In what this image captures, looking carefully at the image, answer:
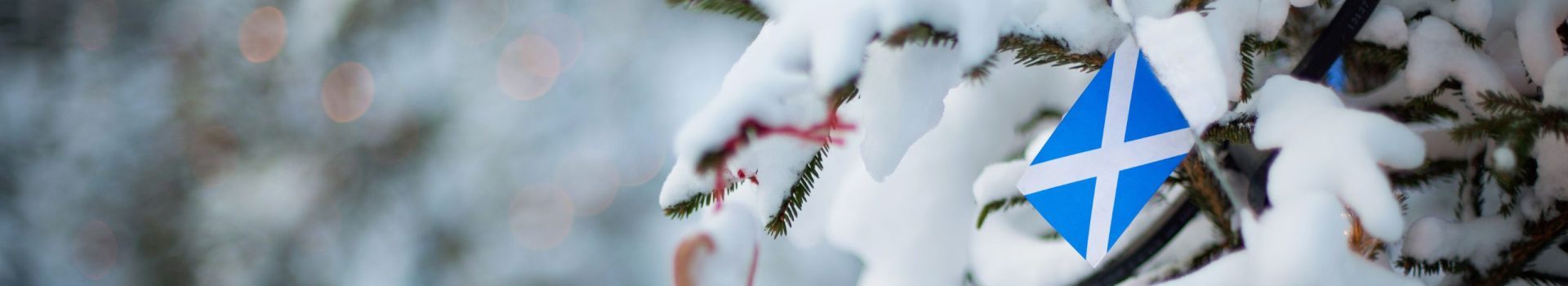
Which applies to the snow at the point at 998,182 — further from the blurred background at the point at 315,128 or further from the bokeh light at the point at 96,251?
the bokeh light at the point at 96,251

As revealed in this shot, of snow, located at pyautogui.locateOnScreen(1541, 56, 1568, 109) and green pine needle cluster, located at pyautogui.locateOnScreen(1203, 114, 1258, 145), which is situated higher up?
green pine needle cluster, located at pyautogui.locateOnScreen(1203, 114, 1258, 145)

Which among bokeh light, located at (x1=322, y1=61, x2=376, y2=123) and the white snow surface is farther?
bokeh light, located at (x1=322, y1=61, x2=376, y2=123)

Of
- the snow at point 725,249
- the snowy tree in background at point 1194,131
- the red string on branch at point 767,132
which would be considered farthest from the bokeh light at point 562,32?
the snow at point 725,249

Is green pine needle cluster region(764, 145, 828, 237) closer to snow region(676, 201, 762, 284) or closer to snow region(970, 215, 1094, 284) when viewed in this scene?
snow region(676, 201, 762, 284)

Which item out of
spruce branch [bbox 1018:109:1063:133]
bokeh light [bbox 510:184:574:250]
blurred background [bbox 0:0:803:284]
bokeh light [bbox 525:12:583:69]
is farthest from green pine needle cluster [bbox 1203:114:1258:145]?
bokeh light [bbox 510:184:574:250]

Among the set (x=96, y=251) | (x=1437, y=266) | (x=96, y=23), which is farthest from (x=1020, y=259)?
(x=96, y=251)

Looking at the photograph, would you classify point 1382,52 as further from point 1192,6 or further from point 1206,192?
point 1192,6
